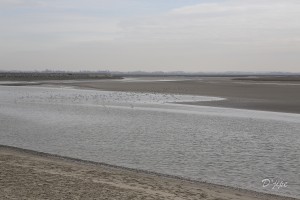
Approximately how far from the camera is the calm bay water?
13914 millimetres

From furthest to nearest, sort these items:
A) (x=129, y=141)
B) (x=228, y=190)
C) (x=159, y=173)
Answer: (x=129, y=141) < (x=159, y=173) < (x=228, y=190)

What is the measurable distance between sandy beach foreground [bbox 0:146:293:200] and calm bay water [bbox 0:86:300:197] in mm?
1167

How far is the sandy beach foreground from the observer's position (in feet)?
31.7

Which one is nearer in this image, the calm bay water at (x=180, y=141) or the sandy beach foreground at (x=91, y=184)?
the sandy beach foreground at (x=91, y=184)

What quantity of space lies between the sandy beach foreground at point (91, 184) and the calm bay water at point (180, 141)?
1.17 m

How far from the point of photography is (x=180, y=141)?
19.2 m

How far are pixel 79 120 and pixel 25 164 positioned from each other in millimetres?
13954

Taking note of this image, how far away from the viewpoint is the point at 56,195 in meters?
9.38

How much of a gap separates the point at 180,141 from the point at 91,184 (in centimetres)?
900

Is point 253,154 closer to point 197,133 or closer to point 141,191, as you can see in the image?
point 197,133

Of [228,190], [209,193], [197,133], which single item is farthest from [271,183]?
[197,133]

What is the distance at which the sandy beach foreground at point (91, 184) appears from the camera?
9.66 meters

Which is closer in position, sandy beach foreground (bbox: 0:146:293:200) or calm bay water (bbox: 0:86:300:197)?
sandy beach foreground (bbox: 0:146:293:200)

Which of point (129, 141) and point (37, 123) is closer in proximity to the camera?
point (129, 141)
